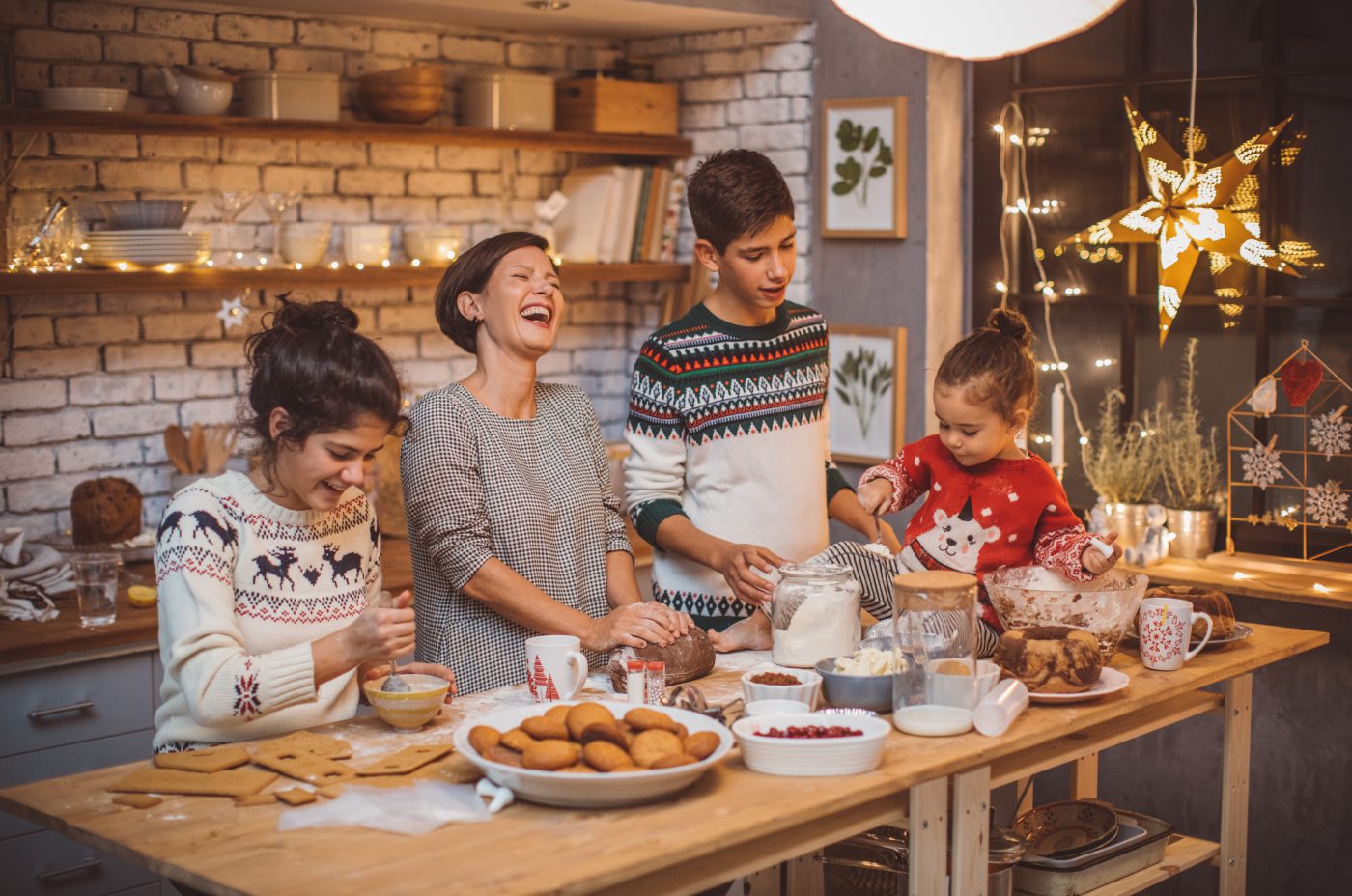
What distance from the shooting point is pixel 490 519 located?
8.23 feet

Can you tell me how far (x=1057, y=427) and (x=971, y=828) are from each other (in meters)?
1.91

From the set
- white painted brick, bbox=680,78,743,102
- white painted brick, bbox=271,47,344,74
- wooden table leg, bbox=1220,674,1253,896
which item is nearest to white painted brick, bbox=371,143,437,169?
white painted brick, bbox=271,47,344,74

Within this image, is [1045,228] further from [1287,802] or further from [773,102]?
[1287,802]

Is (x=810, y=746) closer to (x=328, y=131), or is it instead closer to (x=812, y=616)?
(x=812, y=616)

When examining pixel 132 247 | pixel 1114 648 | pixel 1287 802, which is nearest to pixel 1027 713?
pixel 1114 648

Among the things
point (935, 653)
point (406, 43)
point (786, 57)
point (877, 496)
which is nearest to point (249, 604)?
point (935, 653)

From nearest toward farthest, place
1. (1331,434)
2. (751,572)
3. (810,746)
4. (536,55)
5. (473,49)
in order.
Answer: (810,746) → (751,572) → (1331,434) → (473,49) → (536,55)

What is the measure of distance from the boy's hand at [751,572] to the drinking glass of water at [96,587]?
1.43 m

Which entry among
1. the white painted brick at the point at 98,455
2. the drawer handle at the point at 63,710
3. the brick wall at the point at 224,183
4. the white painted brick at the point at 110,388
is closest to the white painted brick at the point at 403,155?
the brick wall at the point at 224,183

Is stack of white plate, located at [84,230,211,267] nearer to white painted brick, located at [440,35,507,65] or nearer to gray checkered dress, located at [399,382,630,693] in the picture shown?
white painted brick, located at [440,35,507,65]

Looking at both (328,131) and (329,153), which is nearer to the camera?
(328,131)

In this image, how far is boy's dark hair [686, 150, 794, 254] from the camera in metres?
2.66

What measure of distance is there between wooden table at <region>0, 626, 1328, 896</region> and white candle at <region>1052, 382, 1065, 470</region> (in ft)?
5.16

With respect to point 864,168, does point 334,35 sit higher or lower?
higher
